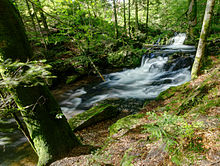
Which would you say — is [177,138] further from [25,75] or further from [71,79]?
[71,79]

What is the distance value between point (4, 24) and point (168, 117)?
334 cm

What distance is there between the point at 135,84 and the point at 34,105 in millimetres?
9227

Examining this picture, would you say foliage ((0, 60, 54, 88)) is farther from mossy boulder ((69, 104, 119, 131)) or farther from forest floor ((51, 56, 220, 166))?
mossy boulder ((69, 104, 119, 131))

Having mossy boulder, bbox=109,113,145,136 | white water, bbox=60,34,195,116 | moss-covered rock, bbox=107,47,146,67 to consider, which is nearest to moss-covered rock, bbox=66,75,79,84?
white water, bbox=60,34,195,116

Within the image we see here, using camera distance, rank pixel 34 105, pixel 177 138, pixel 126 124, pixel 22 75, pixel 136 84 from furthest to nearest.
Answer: pixel 136 84, pixel 126 124, pixel 34 105, pixel 177 138, pixel 22 75

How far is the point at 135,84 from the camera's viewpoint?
10.8m

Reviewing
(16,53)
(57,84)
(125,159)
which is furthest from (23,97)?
(57,84)

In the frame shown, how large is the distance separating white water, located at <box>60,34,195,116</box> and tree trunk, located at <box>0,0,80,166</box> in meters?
4.52

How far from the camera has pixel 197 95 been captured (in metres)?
4.05

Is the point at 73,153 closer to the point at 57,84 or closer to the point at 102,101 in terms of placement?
the point at 102,101

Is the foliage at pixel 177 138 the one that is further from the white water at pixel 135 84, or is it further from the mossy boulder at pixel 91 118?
the white water at pixel 135 84

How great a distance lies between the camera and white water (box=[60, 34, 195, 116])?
866 centimetres

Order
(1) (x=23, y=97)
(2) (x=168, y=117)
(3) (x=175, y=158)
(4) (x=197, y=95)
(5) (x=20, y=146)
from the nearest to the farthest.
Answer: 1. (3) (x=175, y=158)
2. (2) (x=168, y=117)
3. (1) (x=23, y=97)
4. (4) (x=197, y=95)
5. (5) (x=20, y=146)

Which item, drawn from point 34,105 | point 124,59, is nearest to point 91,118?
point 34,105
